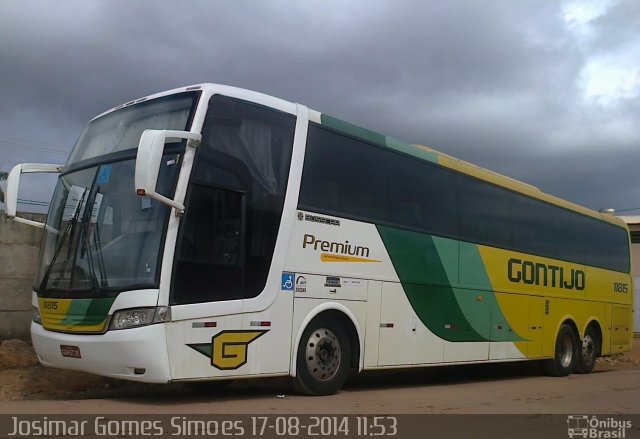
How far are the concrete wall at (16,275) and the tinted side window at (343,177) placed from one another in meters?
5.02

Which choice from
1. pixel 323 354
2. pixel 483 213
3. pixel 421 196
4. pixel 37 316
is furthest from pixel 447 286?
pixel 37 316

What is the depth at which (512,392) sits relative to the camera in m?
10.4

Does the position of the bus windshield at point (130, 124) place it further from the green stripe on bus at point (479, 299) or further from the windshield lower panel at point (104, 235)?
the green stripe on bus at point (479, 299)

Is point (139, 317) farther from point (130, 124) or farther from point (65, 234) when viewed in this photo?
point (130, 124)

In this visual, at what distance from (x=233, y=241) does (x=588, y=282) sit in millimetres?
10714

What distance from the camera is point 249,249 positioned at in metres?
7.54

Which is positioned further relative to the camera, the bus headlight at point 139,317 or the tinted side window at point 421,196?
the tinted side window at point 421,196

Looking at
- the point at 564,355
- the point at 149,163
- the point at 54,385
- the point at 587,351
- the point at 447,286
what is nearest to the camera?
the point at 149,163

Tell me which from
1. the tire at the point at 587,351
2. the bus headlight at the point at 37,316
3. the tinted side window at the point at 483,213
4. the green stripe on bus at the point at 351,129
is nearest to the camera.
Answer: the bus headlight at the point at 37,316

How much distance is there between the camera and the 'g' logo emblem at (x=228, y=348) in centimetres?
707

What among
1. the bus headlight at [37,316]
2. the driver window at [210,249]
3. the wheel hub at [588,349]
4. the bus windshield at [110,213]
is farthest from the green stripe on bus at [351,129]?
the wheel hub at [588,349]

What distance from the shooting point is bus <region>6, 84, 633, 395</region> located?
22.4ft

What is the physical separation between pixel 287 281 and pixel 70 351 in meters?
2.57
